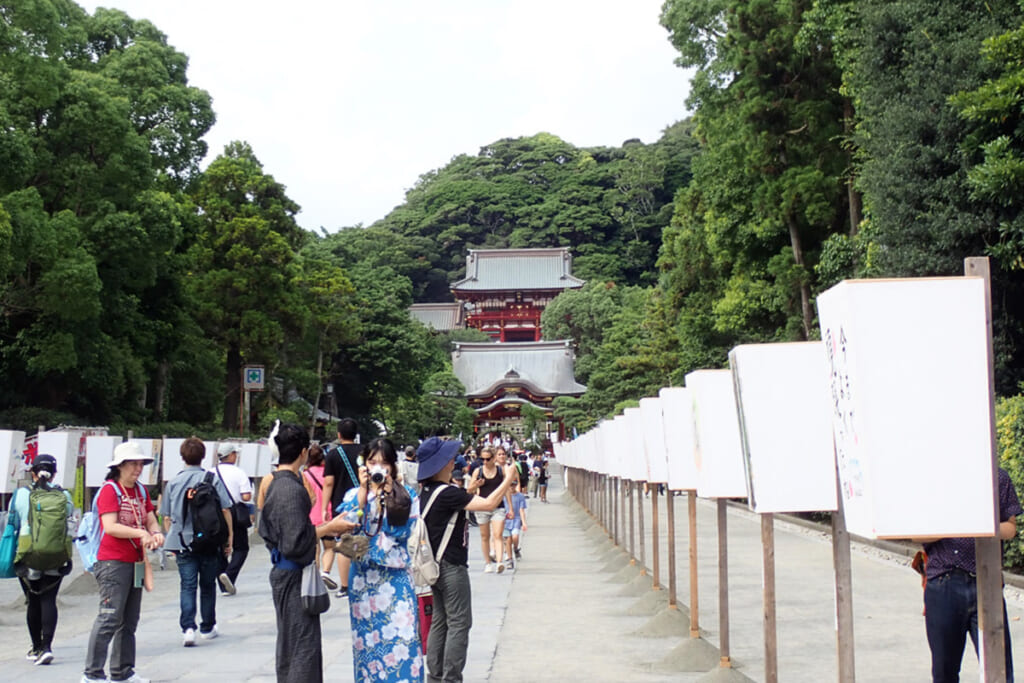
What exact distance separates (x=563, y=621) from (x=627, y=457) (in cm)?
293

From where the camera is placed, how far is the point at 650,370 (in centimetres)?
4131

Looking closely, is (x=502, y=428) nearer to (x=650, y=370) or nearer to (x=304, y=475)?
(x=650, y=370)

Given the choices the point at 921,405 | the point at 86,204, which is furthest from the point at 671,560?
the point at 86,204

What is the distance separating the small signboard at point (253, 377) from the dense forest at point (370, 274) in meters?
1.11

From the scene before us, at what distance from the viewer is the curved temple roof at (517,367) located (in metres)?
67.4

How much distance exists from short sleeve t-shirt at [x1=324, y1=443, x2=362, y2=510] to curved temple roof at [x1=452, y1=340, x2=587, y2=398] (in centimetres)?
5698

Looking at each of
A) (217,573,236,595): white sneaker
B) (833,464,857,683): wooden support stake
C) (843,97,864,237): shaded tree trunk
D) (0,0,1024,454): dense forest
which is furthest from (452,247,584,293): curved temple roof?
(833,464,857,683): wooden support stake

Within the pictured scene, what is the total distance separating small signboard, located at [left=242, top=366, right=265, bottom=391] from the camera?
29.4 meters

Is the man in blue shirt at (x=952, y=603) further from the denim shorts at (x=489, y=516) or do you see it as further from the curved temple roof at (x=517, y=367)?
the curved temple roof at (x=517, y=367)

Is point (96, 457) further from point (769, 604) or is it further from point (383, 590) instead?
point (769, 604)

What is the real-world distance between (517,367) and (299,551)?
63755 millimetres

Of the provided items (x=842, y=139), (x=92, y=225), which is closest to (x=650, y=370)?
(x=842, y=139)

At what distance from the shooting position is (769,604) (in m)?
6.04

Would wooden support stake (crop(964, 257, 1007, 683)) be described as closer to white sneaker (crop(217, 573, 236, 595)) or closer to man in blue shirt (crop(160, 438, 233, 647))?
man in blue shirt (crop(160, 438, 233, 647))
